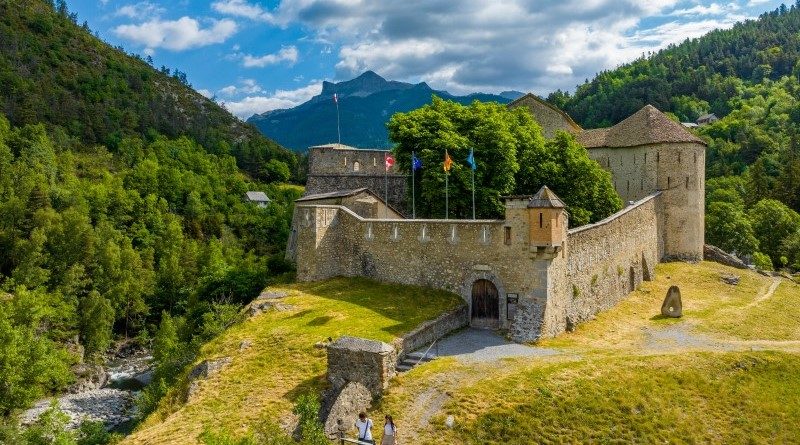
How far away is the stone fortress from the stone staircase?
4.00 metres

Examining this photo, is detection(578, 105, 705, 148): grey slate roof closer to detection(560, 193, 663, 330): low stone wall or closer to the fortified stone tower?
detection(560, 193, 663, 330): low stone wall

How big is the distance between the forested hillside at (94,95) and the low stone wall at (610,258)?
92.1 m

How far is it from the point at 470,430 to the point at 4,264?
2209 inches

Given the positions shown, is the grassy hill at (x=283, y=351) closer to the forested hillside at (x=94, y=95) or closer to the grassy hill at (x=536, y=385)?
the grassy hill at (x=536, y=385)

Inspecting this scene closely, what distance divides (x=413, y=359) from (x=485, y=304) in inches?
215

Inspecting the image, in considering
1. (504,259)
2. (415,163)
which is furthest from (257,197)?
(504,259)

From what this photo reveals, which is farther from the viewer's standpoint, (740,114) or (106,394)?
(740,114)

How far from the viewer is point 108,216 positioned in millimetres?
73562

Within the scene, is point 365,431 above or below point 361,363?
below

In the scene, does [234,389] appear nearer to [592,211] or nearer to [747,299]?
[592,211]

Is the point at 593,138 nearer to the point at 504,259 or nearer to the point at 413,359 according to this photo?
the point at 504,259

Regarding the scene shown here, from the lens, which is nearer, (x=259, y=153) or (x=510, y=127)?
(x=510, y=127)

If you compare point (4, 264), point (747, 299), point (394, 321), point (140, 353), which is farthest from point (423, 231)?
point (4, 264)

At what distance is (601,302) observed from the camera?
30.7m
